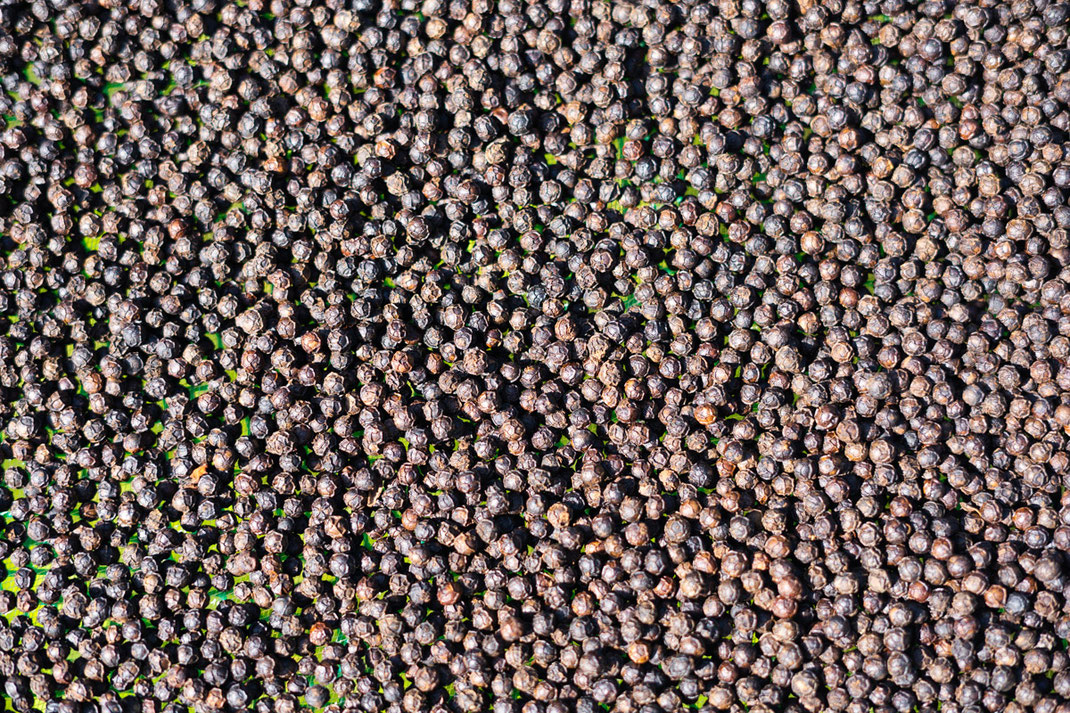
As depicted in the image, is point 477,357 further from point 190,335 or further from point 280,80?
point 280,80

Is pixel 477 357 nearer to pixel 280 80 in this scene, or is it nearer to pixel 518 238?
pixel 518 238

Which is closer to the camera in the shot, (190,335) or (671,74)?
(190,335)

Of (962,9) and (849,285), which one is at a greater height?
(962,9)

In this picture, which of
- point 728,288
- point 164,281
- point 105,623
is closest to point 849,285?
point 728,288

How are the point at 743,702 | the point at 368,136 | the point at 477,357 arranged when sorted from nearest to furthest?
1. the point at 743,702
2. the point at 477,357
3. the point at 368,136

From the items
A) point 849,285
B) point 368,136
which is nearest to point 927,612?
point 849,285

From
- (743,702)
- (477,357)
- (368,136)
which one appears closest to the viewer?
(743,702)

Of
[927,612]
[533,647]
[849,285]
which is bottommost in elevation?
[533,647]
